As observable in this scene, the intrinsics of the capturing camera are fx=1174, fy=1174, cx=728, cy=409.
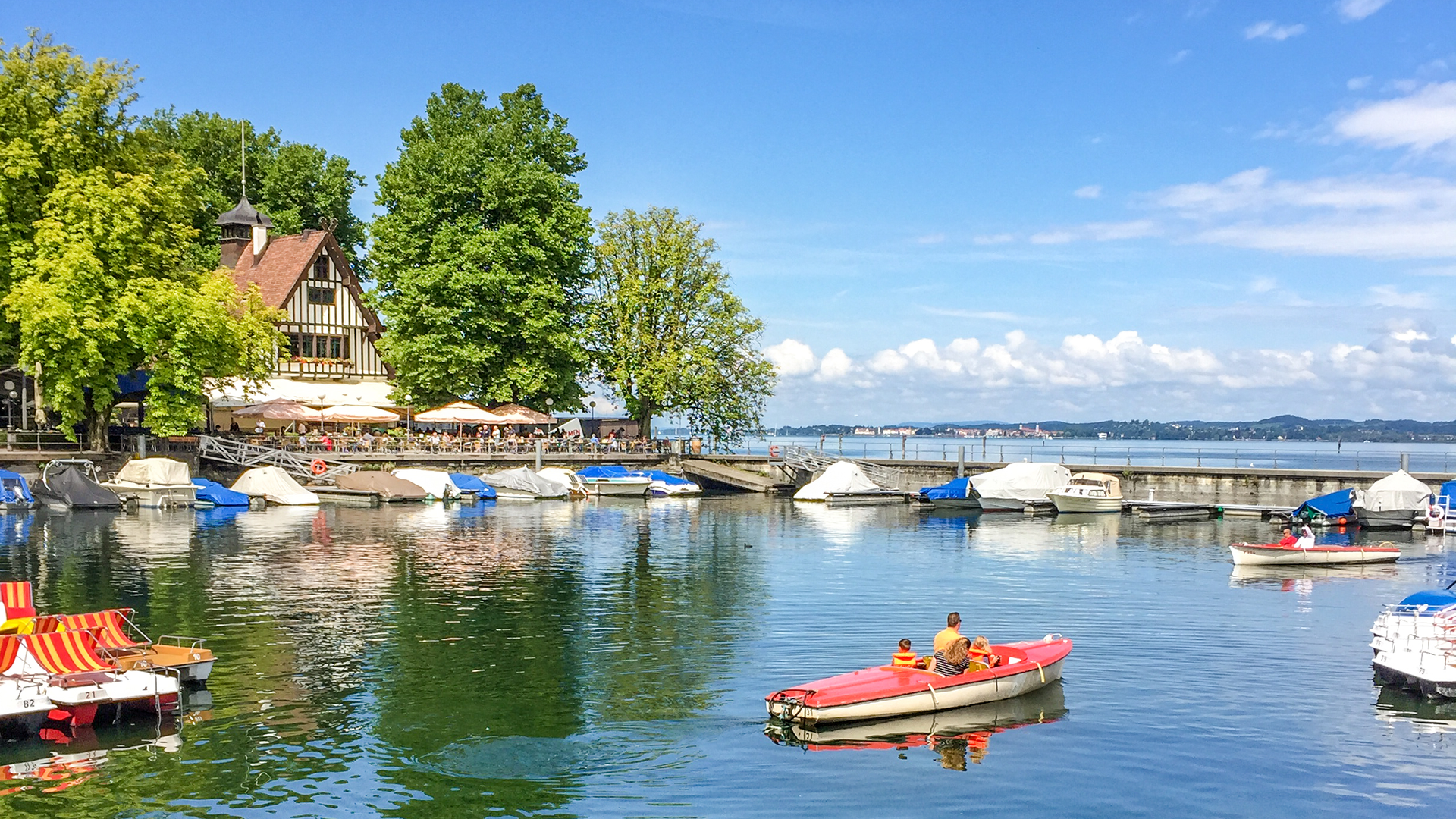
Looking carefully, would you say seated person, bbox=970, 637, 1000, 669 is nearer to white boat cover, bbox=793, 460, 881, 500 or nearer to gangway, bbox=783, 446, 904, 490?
white boat cover, bbox=793, 460, 881, 500

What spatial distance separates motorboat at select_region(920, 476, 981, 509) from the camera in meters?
70.2

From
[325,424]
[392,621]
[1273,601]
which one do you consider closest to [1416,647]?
[1273,601]

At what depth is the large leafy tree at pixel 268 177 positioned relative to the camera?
83.0 metres

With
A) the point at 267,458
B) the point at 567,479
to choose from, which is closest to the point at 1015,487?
the point at 567,479

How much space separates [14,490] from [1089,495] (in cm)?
5530

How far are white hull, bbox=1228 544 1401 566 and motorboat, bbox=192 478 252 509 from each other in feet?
154

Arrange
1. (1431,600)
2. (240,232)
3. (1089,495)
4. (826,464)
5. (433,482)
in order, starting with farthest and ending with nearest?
(826,464) < (240,232) < (1089,495) < (433,482) < (1431,600)

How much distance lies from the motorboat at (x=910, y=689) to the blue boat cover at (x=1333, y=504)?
42522mm

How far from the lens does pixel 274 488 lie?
6175 centimetres

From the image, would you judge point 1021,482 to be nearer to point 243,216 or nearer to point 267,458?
point 267,458

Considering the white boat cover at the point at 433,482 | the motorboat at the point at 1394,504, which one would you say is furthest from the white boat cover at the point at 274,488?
the motorboat at the point at 1394,504

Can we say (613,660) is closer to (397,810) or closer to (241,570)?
(397,810)

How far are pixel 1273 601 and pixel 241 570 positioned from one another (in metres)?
32.0

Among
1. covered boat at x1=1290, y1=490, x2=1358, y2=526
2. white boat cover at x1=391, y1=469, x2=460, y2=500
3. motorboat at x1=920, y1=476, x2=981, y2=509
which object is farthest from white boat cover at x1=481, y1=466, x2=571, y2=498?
covered boat at x1=1290, y1=490, x2=1358, y2=526
